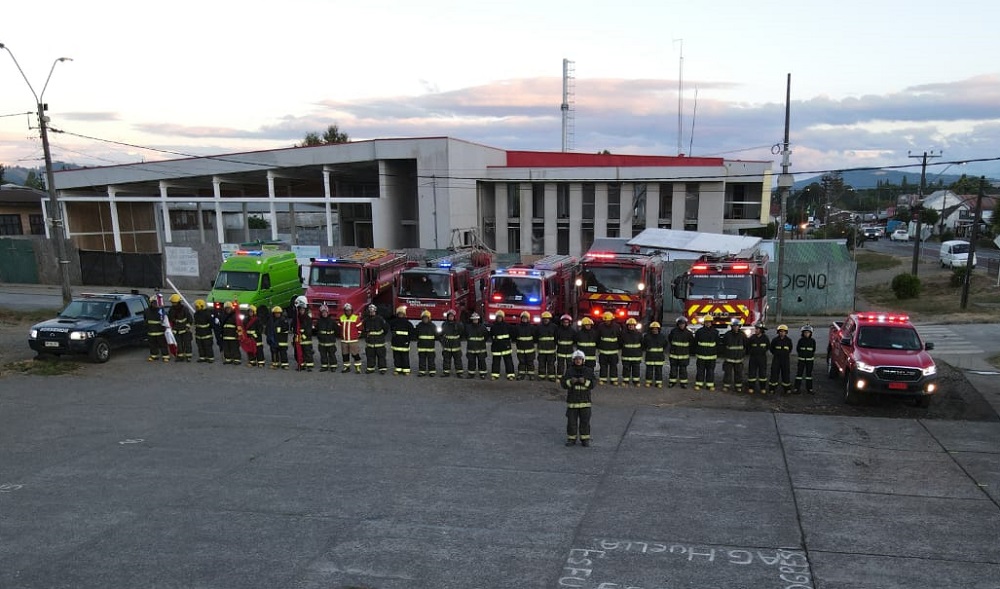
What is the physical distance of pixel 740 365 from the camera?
1486 centimetres

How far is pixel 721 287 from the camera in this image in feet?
58.0

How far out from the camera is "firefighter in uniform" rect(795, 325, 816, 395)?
14.3 metres

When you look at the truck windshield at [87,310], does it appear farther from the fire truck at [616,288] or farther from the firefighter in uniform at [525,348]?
the fire truck at [616,288]

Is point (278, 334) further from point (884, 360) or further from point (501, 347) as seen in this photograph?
point (884, 360)

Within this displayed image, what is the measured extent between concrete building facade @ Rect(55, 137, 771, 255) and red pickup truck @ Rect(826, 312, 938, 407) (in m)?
22.8

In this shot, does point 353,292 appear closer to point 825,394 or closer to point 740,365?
point 740,365

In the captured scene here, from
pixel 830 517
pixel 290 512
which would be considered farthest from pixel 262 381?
pixel 830 517

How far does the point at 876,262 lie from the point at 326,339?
4315cm

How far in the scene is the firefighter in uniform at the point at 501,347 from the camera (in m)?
15.7

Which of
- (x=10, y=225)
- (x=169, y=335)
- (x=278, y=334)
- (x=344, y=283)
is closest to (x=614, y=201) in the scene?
(x=344, y=283)

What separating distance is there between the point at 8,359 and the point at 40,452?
9022mm

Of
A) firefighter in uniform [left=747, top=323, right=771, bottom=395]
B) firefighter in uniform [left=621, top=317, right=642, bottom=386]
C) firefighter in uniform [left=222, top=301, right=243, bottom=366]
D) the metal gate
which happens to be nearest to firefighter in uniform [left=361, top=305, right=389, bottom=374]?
firefighter in uniform [left=222, top=301, right=243, bottom=366]

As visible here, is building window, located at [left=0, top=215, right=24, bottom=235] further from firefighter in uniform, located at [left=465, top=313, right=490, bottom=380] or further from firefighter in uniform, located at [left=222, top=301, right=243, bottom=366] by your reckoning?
firefighter in uniform, located at [left=465, top=313, right=490, bottom=380]

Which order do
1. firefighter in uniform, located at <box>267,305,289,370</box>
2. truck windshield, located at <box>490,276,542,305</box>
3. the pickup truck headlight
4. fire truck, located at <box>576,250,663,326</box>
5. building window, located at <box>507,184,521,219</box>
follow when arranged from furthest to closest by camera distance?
building window, located at <box>507,184,521,219</box>
truck windshield, located at <box>490,276,542,305</box>
fire truck, located at <box>576,250,663,326</box>
firefighter in uniform, located at <box>267,305,289,370</box>
the pickup truck headlight
